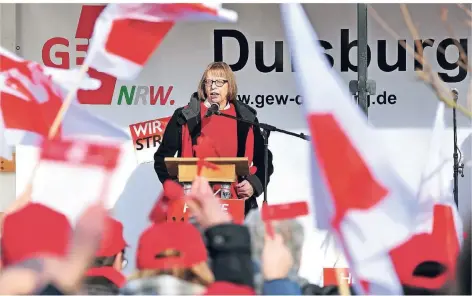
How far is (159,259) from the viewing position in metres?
3.22

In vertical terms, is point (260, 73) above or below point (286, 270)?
above

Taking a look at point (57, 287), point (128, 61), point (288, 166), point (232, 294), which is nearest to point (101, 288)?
point (57, 287)

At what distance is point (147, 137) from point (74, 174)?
363 centimetres

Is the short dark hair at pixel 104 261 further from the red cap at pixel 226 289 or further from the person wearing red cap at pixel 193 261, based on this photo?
the red cap at pixel 226 289

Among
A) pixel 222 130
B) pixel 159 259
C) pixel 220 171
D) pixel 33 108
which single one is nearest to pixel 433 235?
pixel 159 259

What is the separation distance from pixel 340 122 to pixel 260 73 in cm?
373

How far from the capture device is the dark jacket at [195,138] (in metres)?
6.38

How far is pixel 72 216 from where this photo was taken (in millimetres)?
3549

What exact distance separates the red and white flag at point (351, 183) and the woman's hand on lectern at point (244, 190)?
254 cm

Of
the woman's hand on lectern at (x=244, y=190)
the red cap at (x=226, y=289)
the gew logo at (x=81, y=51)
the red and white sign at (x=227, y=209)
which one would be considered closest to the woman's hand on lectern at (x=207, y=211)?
the red cap at (x=226, y=289)

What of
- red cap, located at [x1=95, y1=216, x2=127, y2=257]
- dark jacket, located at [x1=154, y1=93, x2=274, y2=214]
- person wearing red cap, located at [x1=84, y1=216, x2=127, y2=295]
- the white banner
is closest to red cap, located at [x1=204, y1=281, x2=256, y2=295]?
person wearing red cap, located at [x1=84, y1=216, x2=127, y2=295]

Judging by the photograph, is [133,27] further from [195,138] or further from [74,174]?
[195,138]

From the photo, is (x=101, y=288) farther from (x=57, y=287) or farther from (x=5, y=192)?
(x=5, y=192)

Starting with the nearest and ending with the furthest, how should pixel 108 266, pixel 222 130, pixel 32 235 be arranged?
pixel 32 235, pixel 108 266, pixel 222 130
